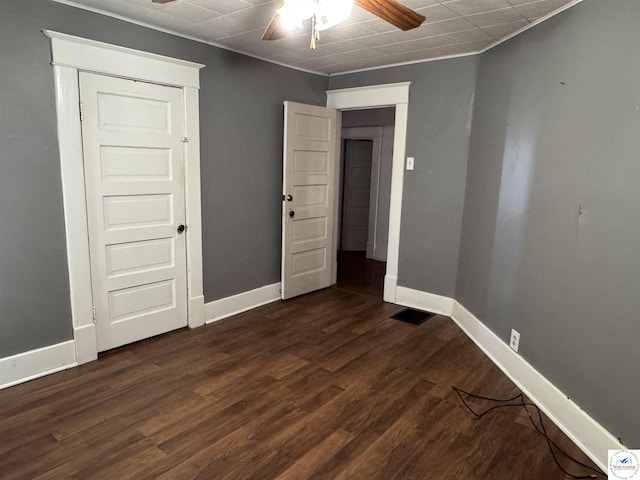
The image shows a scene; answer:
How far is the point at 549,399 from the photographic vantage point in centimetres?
244

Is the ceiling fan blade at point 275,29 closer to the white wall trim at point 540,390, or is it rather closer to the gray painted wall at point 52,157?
the gray painted wall at point 52,157

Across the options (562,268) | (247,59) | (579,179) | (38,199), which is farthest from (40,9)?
(562,268)

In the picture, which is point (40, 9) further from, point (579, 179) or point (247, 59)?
point (579, 179)

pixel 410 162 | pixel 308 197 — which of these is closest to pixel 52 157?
pixel 308 197

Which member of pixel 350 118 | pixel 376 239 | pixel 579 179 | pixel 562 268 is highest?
pixel 350 118

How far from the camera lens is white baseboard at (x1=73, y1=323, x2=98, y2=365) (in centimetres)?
286

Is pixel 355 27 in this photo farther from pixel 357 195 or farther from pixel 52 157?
pixel 357 195

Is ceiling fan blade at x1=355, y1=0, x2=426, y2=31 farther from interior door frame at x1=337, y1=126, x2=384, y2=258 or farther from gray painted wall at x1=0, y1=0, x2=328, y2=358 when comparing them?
interior door frame at x1=337, y1=126, x2=384, y2=258

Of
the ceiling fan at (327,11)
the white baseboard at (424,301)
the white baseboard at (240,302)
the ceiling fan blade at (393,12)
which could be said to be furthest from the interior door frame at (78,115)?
the white baseboard at (424,301)

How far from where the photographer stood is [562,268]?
2.37m

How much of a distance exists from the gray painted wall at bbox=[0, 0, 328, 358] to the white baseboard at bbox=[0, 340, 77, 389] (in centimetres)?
5

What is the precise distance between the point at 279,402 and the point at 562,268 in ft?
6.14

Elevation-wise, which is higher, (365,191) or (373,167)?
(373,167)

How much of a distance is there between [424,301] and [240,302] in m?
1.86
